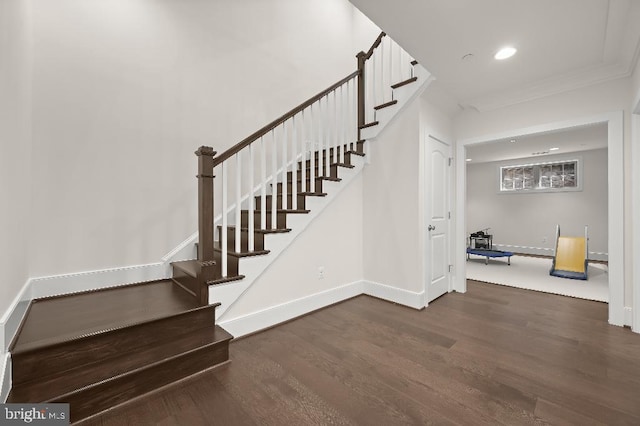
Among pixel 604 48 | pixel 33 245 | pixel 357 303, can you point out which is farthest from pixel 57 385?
pixel 604 48

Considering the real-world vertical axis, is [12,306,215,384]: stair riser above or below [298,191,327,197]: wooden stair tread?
below

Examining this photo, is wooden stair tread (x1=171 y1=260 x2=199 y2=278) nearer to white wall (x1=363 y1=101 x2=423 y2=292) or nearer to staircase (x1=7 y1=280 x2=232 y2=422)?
staircase (x1=7 y1=280 x2=232 y2=422)

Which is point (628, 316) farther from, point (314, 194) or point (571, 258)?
point (314, 194)

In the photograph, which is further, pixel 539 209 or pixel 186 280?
pixel 539 209

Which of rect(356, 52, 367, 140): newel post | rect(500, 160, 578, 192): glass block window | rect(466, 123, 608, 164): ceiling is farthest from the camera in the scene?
rect(500, 160, 578, 192): glass block window

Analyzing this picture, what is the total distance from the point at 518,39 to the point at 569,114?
135 cm

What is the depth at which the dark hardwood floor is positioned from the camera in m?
1.51

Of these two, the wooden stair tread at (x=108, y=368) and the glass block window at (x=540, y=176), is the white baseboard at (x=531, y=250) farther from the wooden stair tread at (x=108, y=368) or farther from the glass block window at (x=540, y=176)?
the wooden stair tread at (x=108, y=368)

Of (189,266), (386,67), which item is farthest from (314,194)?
(386,67)

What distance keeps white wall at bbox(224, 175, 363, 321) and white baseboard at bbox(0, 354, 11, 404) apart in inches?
48.3

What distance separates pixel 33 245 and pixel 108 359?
1.41 meters

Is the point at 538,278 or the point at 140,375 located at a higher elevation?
the point at 140,375

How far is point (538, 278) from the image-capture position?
15.2ft

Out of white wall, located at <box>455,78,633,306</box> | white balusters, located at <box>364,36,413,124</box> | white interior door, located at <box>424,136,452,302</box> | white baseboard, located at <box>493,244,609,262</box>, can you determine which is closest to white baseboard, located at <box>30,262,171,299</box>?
white interior door, located at <box>424,136,452,302</box>
